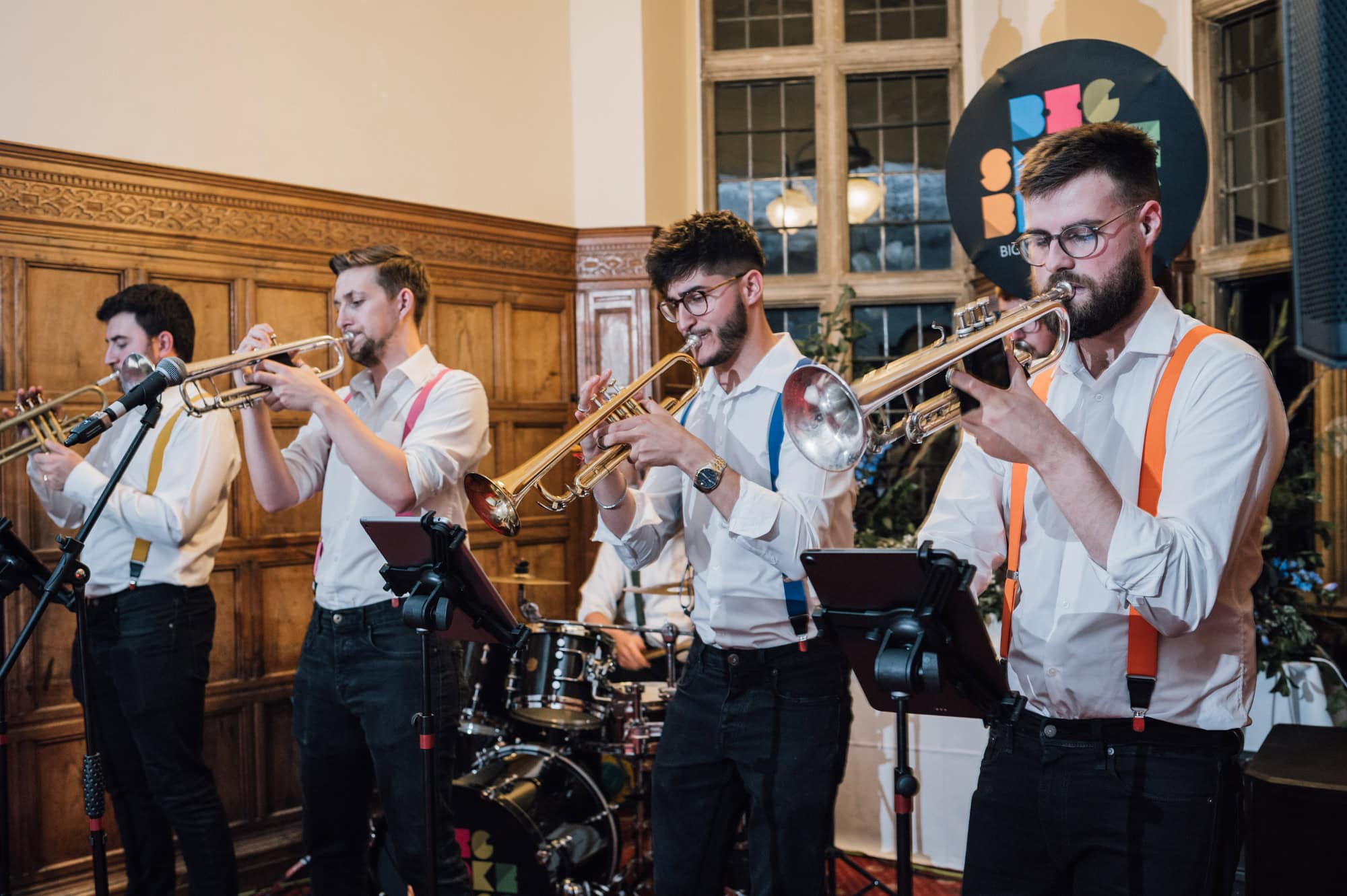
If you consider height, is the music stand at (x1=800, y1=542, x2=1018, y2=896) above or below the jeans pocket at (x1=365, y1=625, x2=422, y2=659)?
above

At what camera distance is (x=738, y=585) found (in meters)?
2.83

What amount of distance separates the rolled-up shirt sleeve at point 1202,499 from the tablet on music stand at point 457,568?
1429 mm

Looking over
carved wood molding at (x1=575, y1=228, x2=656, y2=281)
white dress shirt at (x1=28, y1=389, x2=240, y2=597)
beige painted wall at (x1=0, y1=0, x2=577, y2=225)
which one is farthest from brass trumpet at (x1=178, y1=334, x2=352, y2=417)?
carved wood molding at (x1=575, y1=228, x2=656, y2=281)

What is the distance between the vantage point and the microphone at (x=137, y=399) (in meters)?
3.03

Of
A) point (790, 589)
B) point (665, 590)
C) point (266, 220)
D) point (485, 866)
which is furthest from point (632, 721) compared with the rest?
point (266, 220)

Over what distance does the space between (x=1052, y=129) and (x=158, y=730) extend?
147 inches

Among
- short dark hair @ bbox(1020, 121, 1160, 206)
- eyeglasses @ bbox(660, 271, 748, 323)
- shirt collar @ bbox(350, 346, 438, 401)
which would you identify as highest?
short dark hair @ bbox(1020, 121, 1160, 206)

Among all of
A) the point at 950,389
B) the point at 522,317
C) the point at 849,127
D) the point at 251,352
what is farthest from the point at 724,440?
the point at 849,127

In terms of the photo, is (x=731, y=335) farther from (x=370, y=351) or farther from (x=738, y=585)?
(x=370, y=351)

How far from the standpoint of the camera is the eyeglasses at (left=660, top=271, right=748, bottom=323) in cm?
298

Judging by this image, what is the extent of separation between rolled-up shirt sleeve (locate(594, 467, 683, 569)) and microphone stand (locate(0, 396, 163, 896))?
1.27m

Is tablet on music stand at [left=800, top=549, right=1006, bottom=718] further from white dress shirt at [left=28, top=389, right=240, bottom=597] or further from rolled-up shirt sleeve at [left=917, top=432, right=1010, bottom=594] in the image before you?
white dress shirt at [left=28, top=389, right=240, bottom=597]

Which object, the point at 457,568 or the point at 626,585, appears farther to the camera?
the point at 626,585

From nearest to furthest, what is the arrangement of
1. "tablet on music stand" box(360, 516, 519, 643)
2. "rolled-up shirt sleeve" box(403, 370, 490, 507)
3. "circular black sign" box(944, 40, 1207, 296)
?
1. "tablet on music stand" box(360, 516, 519, 643)
2. "rolled-up shirt sleeve" box(403, 370, 490, 507)
3. "circular black sign" box(944, 40, 1207, 296)
